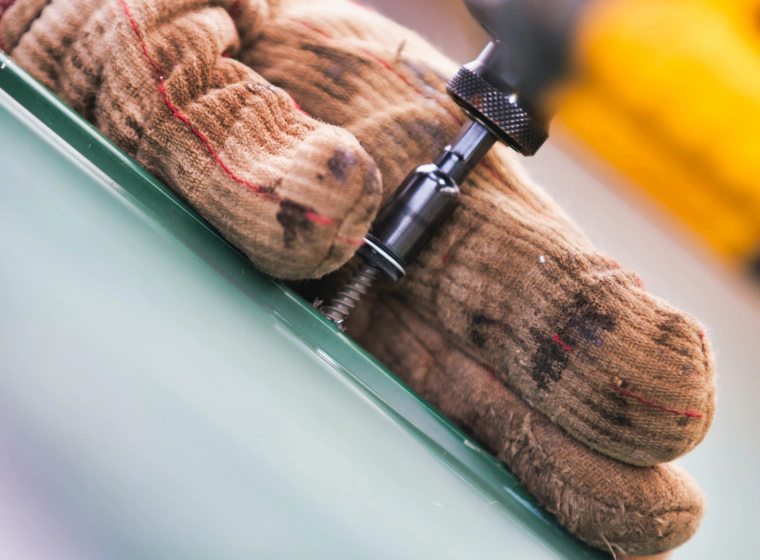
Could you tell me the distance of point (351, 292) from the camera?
0.36m

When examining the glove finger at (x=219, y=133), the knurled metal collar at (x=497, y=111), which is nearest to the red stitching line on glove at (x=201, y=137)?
the glove finger at (x=219, y=133)

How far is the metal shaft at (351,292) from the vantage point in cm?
36

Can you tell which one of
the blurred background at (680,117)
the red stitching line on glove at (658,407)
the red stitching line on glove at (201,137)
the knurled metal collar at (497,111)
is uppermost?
the blurred background at (680,117)

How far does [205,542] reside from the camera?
0.85 feet

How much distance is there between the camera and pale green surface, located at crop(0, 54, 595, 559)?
26cm

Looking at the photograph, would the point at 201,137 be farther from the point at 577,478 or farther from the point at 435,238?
the point at 577,478

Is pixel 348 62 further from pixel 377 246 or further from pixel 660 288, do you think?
pixel 660 288

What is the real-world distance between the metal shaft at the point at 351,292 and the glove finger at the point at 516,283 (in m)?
0.04


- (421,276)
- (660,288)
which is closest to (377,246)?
(421,276)

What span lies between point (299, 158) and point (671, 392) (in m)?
0.25

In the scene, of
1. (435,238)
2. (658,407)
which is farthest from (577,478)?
(435,238)

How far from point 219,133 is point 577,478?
0.31 meters

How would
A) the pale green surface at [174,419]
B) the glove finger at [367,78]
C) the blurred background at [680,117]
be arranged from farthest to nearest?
1. the glove finger at [367,78]
2. the pale green surface at [174,419]
3. the blurred background at [680,117]

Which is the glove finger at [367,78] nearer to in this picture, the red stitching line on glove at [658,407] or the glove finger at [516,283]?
the glove finger at [516,283]
